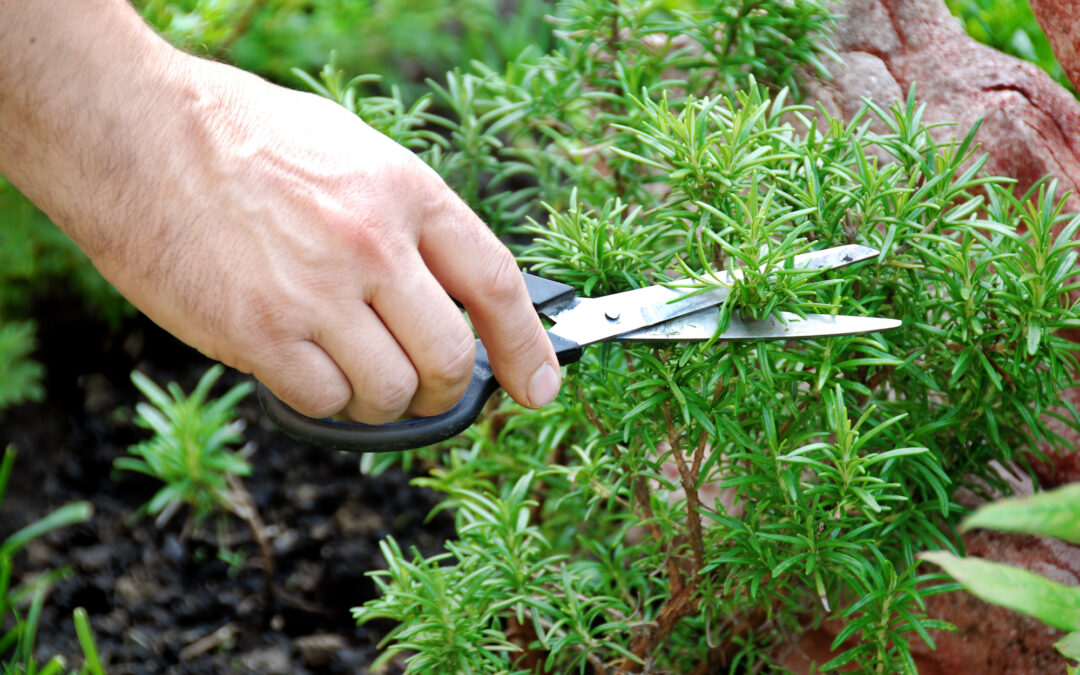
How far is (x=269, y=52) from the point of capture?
3.07 metres

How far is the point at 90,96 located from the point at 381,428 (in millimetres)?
637

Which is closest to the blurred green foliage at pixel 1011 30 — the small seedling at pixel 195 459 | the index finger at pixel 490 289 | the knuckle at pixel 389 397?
the index finger at pixel 490 289

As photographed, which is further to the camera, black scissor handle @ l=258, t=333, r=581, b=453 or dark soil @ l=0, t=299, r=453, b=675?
dark soil @ l=0, t=299, r=453, b=675

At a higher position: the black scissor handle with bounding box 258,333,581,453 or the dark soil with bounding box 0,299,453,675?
the black scissor handle with bounding box 258,333,581,453

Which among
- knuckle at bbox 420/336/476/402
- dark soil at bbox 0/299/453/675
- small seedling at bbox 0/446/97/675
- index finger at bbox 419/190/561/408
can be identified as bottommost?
dark soil at bbox 0/299/453/675

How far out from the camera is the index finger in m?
1.27

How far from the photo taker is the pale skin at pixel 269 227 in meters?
1.23

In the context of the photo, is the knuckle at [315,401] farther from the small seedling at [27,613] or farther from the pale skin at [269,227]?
the small seedling at [27,613]

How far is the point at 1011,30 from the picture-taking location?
233 cm

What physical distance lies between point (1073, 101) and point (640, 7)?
88cm

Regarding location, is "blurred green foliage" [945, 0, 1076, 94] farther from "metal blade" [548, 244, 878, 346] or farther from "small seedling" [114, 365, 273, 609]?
"small seedling" [114, 365, 273, 609]

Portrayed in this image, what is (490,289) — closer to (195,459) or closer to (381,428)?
(381,428)

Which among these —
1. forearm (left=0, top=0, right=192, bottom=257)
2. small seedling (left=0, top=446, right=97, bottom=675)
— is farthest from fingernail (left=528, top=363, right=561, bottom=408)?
small seedling (left=0, top=446, right=97, bottom=675)

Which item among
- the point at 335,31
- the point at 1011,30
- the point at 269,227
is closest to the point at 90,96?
the point at 269,227
